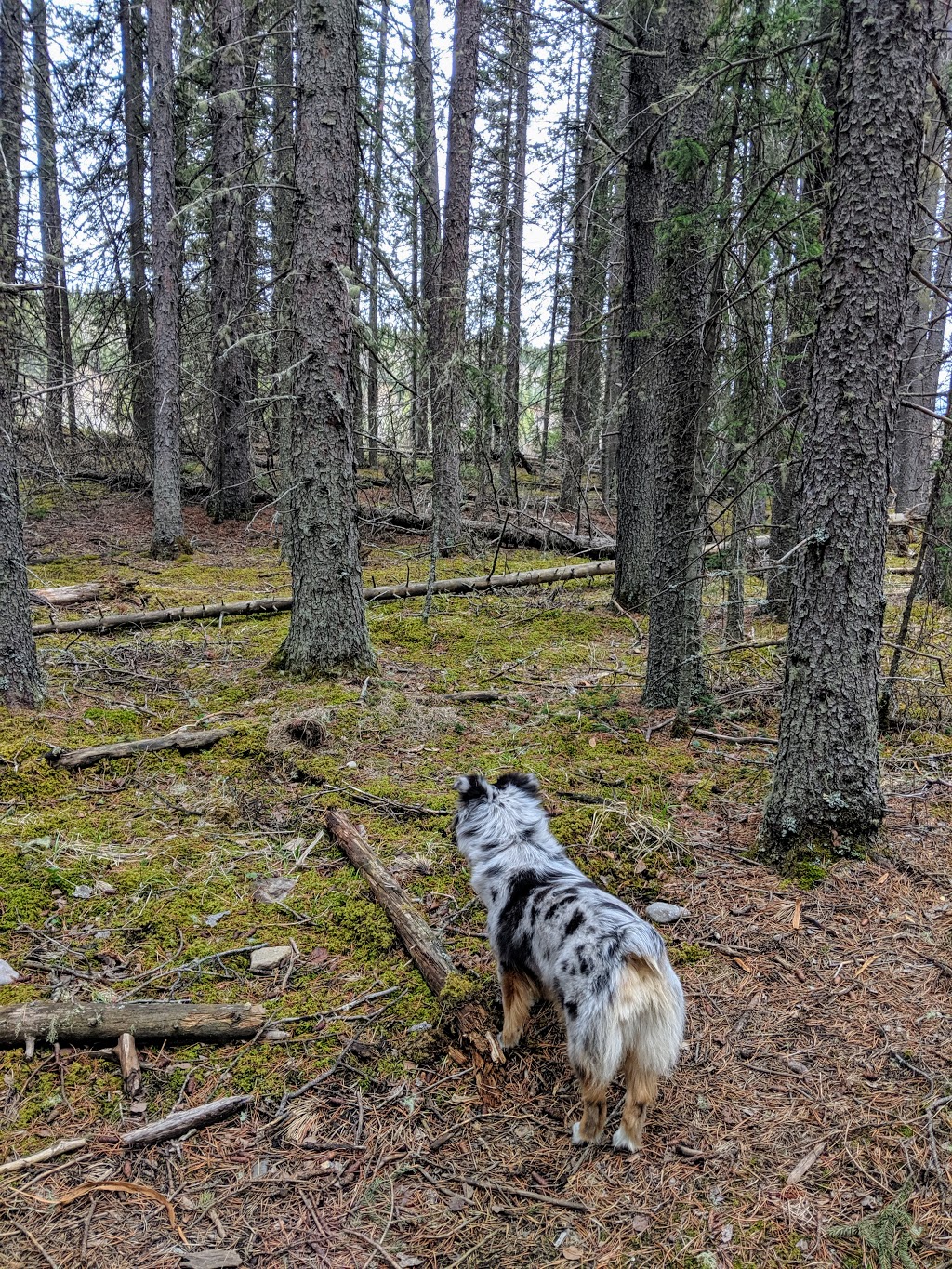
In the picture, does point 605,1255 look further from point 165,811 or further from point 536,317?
point 536,317

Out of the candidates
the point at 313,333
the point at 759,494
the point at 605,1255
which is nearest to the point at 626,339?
the point at 759,494

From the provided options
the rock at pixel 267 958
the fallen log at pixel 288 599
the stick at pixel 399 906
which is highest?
the fallen log at pixel 288 599

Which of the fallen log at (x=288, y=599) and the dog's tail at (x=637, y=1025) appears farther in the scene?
the fallen log at (x=288, y=599)

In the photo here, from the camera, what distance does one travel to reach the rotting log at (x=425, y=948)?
3.12 m

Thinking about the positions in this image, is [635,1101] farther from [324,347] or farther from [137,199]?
[137,199]

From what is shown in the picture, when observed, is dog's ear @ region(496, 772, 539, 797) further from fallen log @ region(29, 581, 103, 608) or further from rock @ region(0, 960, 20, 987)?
fallen log @ region(29, 581, 103, 608)

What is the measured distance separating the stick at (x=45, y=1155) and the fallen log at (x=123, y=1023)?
1.41 ft

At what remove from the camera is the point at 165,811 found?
4.88 m

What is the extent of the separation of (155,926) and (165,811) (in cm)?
123

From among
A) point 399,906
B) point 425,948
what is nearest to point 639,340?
point 399,906

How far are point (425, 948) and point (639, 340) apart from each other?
23.9 ft

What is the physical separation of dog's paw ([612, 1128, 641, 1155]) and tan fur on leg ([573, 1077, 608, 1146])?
0.07 metres

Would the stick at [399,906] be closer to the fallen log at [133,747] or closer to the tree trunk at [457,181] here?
the fallen log at [133,747]

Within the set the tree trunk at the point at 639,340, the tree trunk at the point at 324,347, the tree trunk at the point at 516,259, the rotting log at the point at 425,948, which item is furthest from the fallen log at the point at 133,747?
the tree trunk at the point at 516,259
